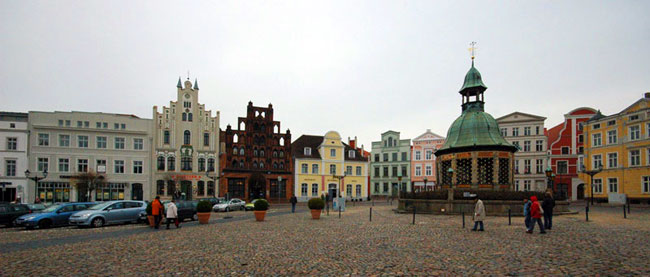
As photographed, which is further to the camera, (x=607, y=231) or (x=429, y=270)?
(x=607, y=231)

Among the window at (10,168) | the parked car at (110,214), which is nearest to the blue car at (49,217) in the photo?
the parked car at (110,214)

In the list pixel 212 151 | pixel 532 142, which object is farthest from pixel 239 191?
pixel 532 142

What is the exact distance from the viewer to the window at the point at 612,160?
47.6 m

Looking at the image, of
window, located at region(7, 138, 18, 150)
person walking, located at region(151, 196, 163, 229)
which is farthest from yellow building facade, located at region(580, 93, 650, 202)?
window, located at region(7, 138, 18, 150)

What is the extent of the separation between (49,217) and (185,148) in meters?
35.3

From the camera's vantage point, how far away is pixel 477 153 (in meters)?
34.4

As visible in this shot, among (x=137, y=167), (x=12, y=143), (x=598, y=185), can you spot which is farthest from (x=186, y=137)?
(x=598, y=185)

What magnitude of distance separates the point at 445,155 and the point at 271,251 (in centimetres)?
2798

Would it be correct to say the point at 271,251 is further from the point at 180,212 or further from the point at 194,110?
the point at 194,110

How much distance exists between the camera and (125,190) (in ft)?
174

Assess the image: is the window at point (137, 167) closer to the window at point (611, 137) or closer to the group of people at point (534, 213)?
the group of people at point (534, 213)

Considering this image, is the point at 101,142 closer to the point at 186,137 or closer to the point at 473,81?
the point at 186,137

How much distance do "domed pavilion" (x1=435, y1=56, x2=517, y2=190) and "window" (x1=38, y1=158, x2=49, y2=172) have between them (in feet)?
151

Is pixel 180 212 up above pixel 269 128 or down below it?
below
